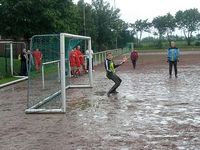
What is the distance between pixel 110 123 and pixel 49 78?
321 inches

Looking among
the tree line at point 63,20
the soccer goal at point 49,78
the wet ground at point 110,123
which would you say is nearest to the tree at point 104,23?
the tree line at point 63,20

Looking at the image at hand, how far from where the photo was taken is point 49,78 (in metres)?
18.9

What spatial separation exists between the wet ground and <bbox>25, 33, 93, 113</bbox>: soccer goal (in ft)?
1.30

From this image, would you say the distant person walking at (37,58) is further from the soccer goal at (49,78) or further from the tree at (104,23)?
the tree at (104,23)

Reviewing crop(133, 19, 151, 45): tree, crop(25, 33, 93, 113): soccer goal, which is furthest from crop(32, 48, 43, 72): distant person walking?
crop(133, 19, 151, 45): tree

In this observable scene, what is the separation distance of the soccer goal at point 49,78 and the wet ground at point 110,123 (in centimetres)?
40

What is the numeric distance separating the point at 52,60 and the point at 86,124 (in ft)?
23.2

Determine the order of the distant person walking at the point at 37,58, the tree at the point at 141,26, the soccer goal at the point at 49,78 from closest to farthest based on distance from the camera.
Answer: the soccer goal at the point at 49,78 < the distant person walking at the point at 37,58 < the tree at the point at 141,26

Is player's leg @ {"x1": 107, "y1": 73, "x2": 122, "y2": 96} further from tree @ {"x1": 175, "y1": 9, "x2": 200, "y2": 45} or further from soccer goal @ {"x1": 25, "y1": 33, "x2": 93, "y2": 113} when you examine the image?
tree @ {"x1": 175, "y1": 9, "x2": 200, "y2": 45}

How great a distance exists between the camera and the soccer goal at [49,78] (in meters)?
13.3

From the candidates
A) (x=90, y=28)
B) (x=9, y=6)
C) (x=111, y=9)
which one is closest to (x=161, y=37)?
(x=111, y=9)

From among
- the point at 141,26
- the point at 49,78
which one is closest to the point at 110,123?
the point at 49,78

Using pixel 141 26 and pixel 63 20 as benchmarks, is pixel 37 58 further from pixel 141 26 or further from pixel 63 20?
pixel 141 26

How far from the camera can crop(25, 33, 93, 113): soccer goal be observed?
13270 millimetres
